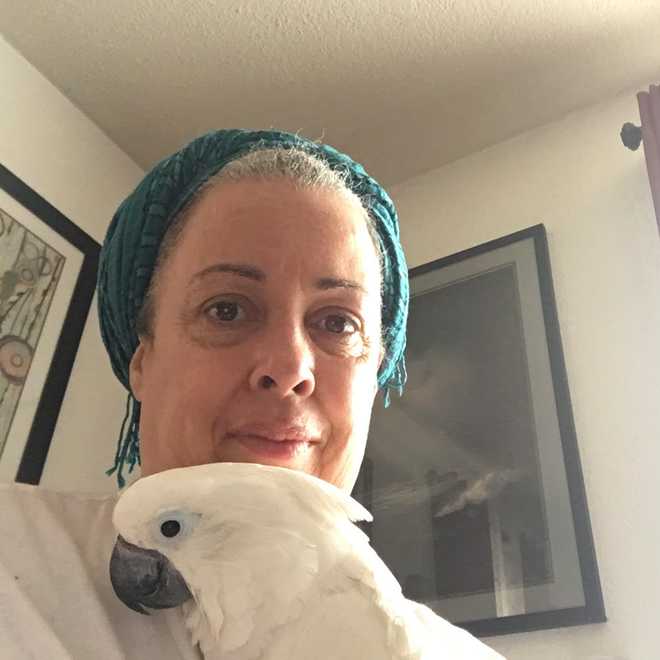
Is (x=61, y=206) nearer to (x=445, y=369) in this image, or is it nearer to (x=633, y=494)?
(x=445, y=369)

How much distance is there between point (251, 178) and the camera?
905 millimetres

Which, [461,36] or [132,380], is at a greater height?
[461,36]

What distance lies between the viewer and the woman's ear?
91 cm

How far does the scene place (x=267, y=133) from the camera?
99 cm

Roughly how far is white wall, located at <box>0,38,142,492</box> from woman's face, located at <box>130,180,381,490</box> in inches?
29.7

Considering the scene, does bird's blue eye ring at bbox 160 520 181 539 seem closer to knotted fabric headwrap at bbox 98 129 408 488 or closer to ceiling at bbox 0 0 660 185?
knotted fabric headwrap at bbox 98 129 408 488

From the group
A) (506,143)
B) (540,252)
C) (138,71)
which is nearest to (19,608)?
(540,252)

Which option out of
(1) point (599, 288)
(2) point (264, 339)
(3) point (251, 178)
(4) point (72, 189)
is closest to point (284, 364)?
(2) point (264, 339)

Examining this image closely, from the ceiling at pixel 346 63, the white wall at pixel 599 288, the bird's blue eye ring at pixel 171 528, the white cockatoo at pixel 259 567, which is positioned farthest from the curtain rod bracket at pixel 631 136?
the bird's blue eye ring at pixel 171 528

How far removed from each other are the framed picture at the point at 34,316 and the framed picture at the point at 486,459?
25.8 inches

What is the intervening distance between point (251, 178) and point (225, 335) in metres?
0.21

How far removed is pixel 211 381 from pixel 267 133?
0.38 m

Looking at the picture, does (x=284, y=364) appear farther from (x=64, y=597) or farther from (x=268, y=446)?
(x=64, y=597)

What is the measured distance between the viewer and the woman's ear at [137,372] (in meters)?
0.91
